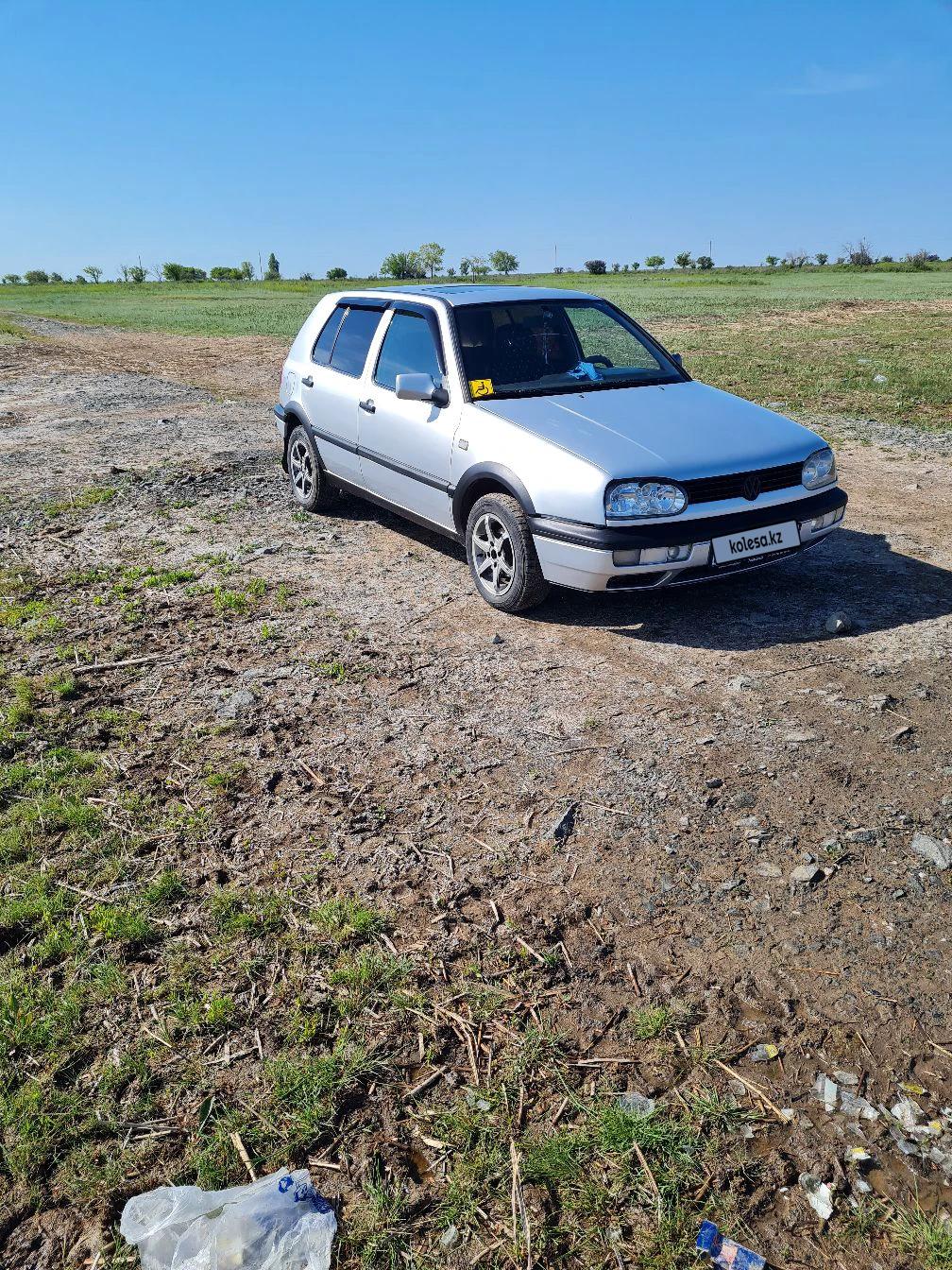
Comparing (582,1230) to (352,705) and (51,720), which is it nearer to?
(352,705)

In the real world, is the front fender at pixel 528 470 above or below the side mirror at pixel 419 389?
below

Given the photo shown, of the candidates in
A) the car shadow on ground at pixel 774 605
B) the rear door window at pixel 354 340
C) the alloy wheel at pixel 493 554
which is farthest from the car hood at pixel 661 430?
the rear door window at pixel 354 340

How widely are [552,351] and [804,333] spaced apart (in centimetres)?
1777

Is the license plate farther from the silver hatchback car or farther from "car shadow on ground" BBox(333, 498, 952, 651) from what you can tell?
"car shadow on ground" BBox(333, 498, 952, 651)

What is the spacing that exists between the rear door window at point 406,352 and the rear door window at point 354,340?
0.26 metres

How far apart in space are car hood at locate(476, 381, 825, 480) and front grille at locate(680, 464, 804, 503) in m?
0.04

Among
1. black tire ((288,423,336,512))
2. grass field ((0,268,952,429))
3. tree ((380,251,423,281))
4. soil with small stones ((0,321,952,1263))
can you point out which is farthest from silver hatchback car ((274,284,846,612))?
tree ((380,251,423,281))

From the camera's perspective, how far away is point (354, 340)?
7469 millimetres

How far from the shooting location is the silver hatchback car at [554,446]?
5254 mm

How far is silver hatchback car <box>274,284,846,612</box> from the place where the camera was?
207 inches

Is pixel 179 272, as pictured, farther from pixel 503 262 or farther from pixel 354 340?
pixel 354 340

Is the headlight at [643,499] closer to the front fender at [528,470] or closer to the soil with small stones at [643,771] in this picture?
the front fender at [528,470]

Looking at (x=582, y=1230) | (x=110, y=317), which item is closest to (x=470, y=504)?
(x=582, y=1230)

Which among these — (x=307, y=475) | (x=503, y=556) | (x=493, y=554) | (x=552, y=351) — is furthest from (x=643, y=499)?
(x=307, y=475)
